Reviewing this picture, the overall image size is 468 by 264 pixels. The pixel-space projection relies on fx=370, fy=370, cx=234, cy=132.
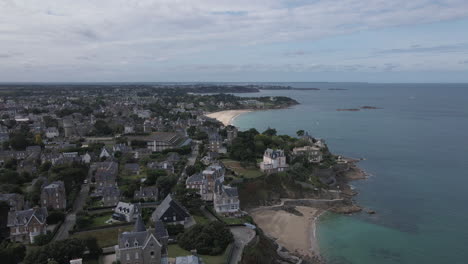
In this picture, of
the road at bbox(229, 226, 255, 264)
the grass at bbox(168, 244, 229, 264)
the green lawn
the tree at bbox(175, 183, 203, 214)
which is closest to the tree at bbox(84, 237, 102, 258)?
the grass at bbox(168, 244, 229, 264)

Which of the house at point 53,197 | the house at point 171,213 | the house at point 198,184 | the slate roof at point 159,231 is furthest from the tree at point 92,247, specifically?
the house at point 198,184

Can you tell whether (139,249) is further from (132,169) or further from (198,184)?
(132,169)

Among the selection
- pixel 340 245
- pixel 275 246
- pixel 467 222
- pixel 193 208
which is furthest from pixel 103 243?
pixel 467 222

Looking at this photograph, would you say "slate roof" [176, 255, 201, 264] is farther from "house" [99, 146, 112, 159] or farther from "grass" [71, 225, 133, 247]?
"house" [99, 146, 112, 159]

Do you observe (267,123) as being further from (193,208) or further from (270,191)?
(193,208)

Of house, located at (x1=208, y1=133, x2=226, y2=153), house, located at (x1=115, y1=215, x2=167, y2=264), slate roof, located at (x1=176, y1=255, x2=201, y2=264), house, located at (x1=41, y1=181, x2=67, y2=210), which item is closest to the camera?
slate roof, located at (x1=176, y1=255, x2=201, y2=264)

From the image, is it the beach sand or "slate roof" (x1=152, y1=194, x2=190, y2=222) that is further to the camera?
the beach sand

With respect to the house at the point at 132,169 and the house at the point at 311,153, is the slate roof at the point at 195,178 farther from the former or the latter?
the house at the point at 311,153
